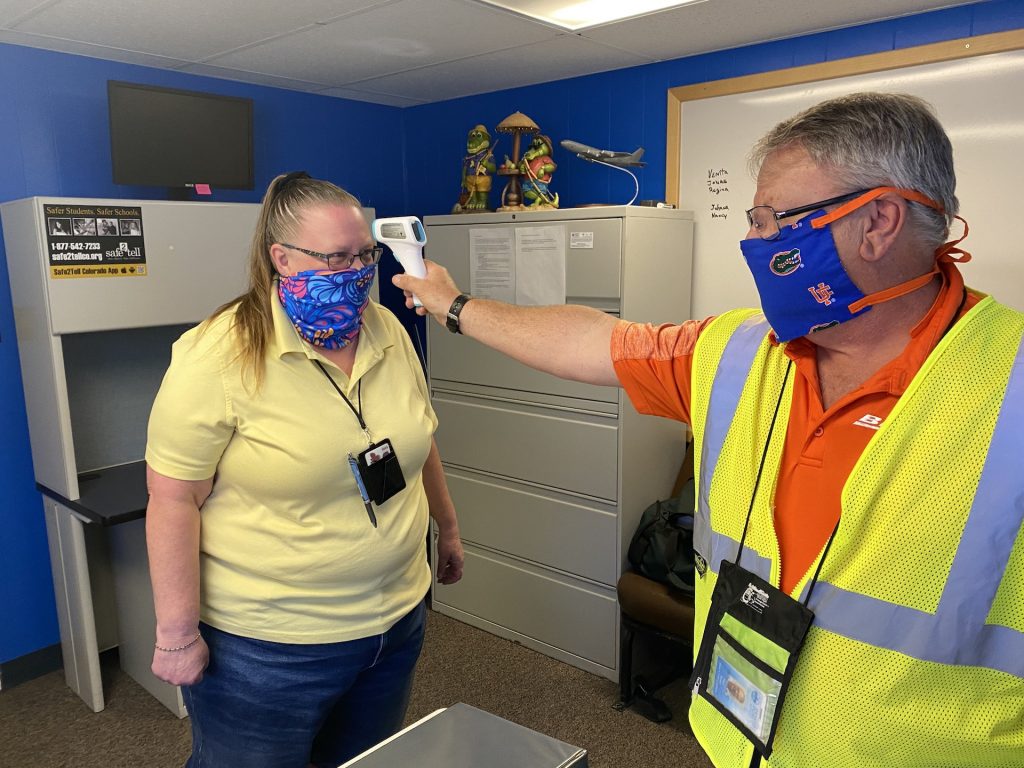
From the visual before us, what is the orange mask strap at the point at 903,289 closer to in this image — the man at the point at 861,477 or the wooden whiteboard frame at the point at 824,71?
the man at the point at 861,477

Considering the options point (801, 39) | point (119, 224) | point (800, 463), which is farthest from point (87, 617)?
point (801, 39)

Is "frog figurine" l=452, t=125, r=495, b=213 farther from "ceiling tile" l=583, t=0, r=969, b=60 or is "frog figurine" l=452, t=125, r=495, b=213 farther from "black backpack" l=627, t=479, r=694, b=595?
"black backpack" l=627, t=479, r=694, b=595

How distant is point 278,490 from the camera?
1.49m

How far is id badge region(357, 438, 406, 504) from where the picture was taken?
155 cm

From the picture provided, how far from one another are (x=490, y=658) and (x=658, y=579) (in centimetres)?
85

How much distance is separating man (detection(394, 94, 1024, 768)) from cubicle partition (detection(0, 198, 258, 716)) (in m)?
2.12

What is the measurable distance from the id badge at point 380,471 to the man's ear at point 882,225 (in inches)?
37.6

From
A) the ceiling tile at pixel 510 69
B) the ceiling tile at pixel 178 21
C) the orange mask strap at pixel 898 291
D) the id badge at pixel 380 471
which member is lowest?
the id badge at pixel 380 471

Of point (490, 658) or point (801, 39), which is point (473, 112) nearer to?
point (801, 39)

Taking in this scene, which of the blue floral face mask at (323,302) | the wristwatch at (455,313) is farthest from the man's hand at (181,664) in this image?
the wristwatch at (455,313)

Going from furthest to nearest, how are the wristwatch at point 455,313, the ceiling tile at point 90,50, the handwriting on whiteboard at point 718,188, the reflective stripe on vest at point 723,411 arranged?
the handwriting on whiteboard at point 718,188 < the ceiling tile at point 90,50 < the wristwatch at point 455,313 < the reflective stripe on vest at point 723,411

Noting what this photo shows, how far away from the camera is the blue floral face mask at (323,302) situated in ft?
5.21

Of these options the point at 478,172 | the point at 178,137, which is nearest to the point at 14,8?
the point at 178,137

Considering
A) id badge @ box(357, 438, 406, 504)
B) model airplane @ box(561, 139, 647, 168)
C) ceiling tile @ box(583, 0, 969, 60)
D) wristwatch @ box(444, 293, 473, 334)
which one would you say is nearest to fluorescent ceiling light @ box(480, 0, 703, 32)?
ceiling tile @ box(583, 0, 969, 60)
